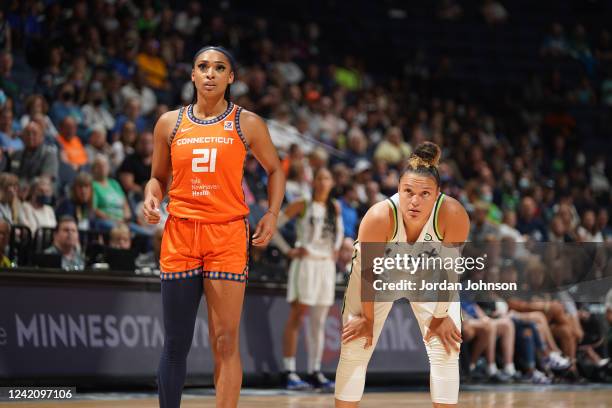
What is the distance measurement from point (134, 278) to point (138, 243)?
37.6 inches

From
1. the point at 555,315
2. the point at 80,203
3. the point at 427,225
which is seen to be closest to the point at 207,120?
the point at 427,225

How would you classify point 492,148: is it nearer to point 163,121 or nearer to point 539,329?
point 539,329

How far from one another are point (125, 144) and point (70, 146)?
2.38 ft

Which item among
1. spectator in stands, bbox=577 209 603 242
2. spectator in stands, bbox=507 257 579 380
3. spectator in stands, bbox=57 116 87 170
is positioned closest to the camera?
spectator in stands, bbox=57 116 87 170

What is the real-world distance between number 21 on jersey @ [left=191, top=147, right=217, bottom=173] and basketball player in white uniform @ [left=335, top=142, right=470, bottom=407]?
877 millimetres

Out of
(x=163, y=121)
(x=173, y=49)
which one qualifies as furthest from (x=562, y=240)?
(x=163, y=121)

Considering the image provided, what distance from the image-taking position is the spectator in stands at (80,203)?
1021 cm

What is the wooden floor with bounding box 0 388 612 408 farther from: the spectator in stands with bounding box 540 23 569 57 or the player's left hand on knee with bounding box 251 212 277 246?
the spectator in stands with bounding box 540 23 569 57

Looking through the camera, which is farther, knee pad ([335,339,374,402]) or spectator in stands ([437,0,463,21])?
spectator in stands ([437,0,463,21])

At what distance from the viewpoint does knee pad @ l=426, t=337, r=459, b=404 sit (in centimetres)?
543

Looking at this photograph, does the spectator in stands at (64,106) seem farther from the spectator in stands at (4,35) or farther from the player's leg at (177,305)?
the player's leg at (177,305)

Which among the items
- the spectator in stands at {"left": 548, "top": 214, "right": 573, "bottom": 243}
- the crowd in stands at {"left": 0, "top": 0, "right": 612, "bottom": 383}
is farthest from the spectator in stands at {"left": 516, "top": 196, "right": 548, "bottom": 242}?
the spectator in stands at {"left": 548, "top": 214, "right": 573, "bottom": 243}

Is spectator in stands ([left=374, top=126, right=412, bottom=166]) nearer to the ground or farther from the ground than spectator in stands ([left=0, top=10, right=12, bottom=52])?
nearer to the ground

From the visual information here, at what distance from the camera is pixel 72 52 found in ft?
42.7
